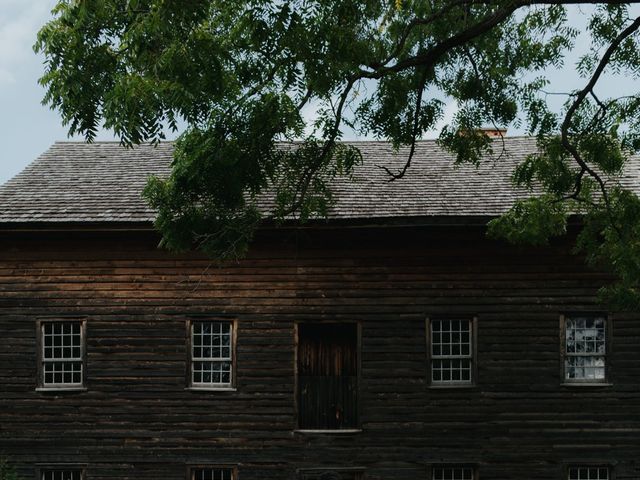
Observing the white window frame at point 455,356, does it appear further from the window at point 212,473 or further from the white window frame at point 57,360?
the white window frame at point 57,360

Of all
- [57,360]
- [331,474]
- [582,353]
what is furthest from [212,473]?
[582,353]

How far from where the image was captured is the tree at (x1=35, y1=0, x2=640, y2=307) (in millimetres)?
10547

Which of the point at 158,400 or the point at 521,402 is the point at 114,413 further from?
the point at 521,402

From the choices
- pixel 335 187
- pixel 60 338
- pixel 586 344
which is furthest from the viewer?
pixel 335 187

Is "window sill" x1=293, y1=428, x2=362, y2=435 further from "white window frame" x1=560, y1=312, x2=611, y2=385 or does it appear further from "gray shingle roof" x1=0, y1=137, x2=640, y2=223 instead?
"white window frame" x1=560, y1=312, x2=611, y2=385

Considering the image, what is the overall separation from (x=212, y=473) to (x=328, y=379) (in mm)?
3153

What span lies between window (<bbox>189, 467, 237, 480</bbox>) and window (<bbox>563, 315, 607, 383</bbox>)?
7.40m

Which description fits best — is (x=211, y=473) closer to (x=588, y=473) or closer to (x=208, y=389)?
(x=208, y=389)

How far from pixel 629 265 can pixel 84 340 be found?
1140cm

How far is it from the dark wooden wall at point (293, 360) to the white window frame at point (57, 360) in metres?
0.16

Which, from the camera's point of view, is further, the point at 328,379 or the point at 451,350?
the point at 328,379

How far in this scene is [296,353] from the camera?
63.9 ft

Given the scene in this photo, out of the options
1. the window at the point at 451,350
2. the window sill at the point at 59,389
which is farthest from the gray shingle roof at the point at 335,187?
the window sill at the point at 59,389

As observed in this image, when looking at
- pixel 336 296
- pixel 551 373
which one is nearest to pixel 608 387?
pixel 551 373
